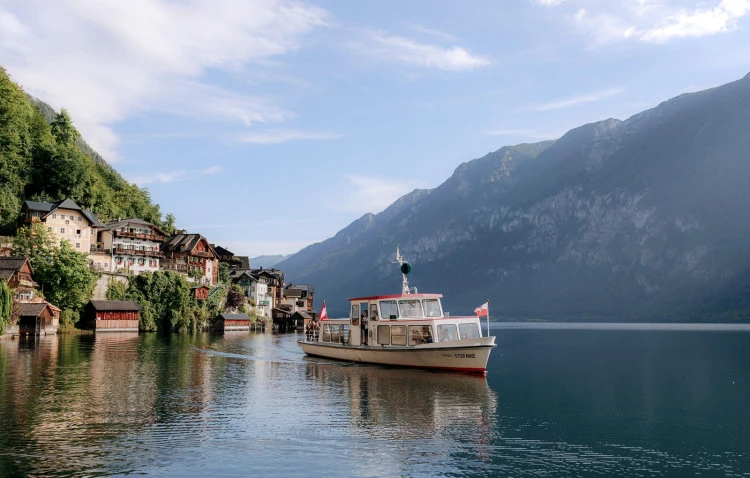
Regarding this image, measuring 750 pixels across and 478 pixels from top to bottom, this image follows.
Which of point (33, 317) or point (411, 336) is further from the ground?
point (33, 317)

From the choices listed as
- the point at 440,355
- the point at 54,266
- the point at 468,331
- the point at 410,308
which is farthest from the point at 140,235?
the point at 440,355

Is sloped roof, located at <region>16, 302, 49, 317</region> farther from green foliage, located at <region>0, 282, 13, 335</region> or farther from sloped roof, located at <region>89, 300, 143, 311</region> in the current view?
sloped roof, located at <region>89, 300, 143, 311</region>

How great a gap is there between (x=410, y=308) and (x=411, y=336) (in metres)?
2.76

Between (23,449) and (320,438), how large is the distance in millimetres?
11629

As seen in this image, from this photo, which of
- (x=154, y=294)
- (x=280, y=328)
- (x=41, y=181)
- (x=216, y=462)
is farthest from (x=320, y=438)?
(x=280, y=328)

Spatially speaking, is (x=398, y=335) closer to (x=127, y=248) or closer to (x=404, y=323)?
(x=404, y=323)

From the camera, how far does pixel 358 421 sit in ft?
99.6

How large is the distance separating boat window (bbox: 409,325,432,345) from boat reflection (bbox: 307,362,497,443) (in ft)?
8.16

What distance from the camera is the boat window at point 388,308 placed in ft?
178

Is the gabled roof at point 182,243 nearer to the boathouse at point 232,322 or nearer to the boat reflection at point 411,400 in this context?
the boathouse at point 232,322

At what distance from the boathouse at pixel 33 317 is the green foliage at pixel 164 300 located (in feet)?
90.3

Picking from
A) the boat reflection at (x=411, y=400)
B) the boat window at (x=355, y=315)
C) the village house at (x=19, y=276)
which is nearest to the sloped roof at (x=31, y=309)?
the village house at (x=19, y=276)

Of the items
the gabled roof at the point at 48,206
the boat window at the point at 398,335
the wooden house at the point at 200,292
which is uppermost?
the gabled roof at the point at 48,206

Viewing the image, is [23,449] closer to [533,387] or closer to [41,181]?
[533,387]
